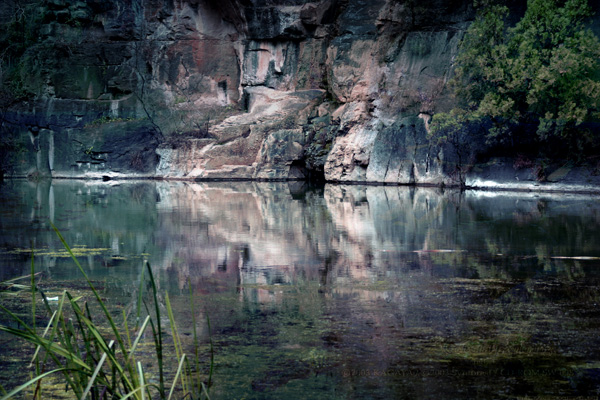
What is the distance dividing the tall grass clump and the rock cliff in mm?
25014

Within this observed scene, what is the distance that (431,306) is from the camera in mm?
6543

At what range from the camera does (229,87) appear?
3909cm

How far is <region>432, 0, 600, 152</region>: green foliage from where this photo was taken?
2355 cm

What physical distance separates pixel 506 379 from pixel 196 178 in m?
31.4

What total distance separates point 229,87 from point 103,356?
3736 cm

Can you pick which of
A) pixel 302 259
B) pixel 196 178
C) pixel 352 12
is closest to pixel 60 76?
pixel 196 178

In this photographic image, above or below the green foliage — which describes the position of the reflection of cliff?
below

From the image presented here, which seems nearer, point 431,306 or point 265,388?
point 265,388

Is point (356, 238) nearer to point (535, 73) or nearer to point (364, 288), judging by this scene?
point (364, 288)

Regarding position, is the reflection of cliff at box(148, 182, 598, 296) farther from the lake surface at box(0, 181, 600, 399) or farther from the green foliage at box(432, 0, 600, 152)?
the green foliage at box(432, 0, 600, 152)

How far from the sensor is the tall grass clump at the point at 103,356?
8.57 feet

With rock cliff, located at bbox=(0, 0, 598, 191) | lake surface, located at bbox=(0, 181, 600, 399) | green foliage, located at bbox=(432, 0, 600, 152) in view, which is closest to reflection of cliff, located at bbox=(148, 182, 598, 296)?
lake surface, located at bbox=(0, 181, 600, 399)

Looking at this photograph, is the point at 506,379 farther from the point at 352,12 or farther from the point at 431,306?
the point at 352,12

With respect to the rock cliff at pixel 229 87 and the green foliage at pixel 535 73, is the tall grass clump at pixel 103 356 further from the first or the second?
the rock cliff at pixel 229 87
